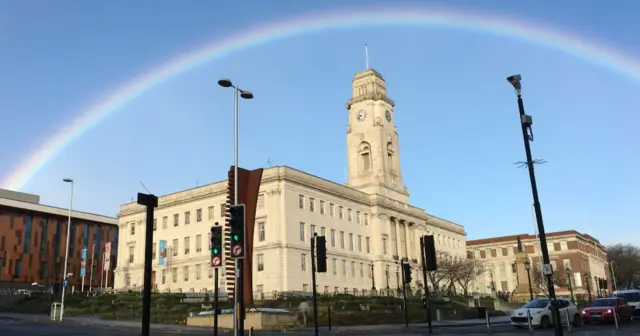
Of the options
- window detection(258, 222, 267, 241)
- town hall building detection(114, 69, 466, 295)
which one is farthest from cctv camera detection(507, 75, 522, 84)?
window detection(258, 222, 267, 241)

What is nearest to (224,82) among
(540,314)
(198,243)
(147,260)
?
(147,260)

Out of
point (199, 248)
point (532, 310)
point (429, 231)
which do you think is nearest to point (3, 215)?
point (199, 248)

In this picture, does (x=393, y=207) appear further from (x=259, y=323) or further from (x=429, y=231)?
(x=259, y=323)

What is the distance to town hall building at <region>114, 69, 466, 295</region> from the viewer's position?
261 feet

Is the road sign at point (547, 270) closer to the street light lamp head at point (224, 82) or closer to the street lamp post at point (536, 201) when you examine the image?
the street lamp post at point (536, 201)

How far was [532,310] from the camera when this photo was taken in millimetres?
30953

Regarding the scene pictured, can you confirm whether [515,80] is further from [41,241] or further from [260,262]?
[41,241]

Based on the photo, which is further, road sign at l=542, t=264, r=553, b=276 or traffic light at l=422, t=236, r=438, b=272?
traffic light at l=422, t=236, r=438, b=272

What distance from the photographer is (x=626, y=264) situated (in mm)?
156750

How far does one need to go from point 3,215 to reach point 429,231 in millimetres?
83942

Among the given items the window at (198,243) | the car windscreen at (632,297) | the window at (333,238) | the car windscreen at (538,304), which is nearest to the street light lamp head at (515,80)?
the car windscreen at (538,304)

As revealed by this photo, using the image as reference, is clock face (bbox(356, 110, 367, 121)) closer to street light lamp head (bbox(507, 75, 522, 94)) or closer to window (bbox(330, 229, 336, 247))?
window (bbox(330, 229, 336, 247))

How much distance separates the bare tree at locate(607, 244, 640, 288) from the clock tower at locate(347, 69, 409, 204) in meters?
83.6

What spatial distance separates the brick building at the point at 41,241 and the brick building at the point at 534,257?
90.7 meters
